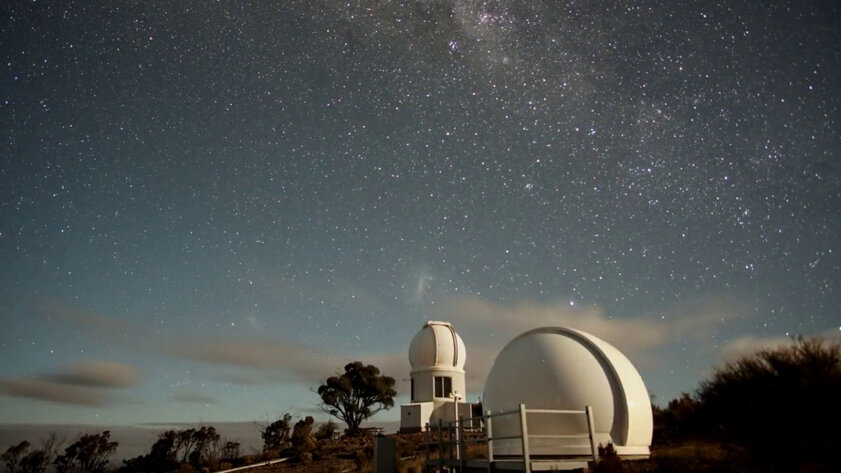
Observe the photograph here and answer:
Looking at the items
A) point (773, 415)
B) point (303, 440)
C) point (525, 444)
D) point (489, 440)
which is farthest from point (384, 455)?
point (303, 440)

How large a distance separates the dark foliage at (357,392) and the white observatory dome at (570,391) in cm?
2960

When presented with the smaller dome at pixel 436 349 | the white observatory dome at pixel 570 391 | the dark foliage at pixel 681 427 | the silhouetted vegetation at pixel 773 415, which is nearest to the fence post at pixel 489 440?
the white observatory dome at pixel 570 391

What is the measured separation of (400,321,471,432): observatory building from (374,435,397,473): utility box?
13.6 metres

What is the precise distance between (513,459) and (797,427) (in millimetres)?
5765

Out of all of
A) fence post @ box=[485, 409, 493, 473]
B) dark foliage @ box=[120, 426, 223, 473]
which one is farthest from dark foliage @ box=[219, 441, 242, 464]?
fence post @ box=[485, 409, 493, 473]

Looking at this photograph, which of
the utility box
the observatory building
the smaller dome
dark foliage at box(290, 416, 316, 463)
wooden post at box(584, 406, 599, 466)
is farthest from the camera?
the smaller dome

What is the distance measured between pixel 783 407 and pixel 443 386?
22054 mm

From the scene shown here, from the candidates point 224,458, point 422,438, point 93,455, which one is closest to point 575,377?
point 422,438

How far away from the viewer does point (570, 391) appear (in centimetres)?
1173

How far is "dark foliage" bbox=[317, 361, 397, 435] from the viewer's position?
40344 millimetres

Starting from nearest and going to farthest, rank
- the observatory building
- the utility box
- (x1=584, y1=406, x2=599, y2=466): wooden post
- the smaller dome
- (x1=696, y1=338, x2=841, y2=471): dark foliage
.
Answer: (x1=696, y1=338, x2=841, y2=471): dark foliage
(x1=584, y1=406, x2=599, y2=466): wooden post
the utility box
the observatory building
the smaller dome

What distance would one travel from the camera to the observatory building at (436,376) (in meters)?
29.6

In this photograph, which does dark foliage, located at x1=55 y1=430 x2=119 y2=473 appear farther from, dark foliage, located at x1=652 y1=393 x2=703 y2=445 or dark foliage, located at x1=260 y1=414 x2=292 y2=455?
dark foliage, located at x1=652 y1=393 x2=703 y2=445

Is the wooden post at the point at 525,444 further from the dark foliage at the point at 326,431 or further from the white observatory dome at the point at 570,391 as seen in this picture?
the dark foliage at the point at 326,431
